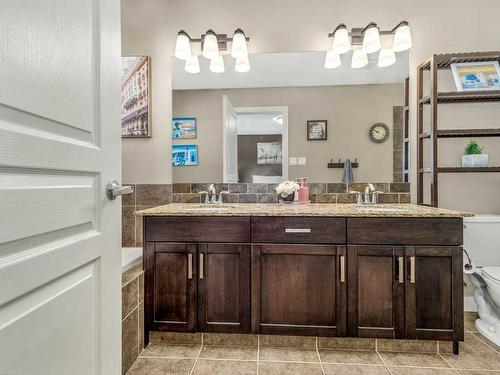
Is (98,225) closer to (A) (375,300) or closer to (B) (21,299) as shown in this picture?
(B) (21,299)

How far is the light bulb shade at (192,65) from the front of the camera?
2391mm

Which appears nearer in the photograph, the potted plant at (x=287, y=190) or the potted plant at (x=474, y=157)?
the potted plant at (x=474, y=157)

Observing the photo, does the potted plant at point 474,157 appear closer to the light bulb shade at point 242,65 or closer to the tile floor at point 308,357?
the tile floor at point 308,357

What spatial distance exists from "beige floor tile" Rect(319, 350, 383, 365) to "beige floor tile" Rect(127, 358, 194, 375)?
0.78 m

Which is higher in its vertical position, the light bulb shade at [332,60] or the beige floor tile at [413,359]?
the light bulb shade at [332,60]

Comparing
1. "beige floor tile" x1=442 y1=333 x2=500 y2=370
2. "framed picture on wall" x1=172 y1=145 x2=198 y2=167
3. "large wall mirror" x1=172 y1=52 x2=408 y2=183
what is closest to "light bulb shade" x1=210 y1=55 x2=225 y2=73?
"large wall mirror" x1=172 y1=52 x2=408 y2=183

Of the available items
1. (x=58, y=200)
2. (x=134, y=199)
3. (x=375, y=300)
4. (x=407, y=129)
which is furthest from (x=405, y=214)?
(x=134, y=199)

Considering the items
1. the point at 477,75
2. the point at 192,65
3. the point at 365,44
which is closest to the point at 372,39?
the point at 365,44

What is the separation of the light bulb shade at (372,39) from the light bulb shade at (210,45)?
1124mm

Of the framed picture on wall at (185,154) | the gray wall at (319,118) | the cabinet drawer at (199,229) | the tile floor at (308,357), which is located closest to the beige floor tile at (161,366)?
the tile floor at (308,357)

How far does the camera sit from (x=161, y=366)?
5.55 ft

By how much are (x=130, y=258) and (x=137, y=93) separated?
1313 mm

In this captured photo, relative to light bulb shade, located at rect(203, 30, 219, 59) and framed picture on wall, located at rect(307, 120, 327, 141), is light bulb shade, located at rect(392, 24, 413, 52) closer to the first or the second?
framed picture on wall, located at rect(307, 120, 327, 141)

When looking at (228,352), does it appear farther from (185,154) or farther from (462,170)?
(462,170)
